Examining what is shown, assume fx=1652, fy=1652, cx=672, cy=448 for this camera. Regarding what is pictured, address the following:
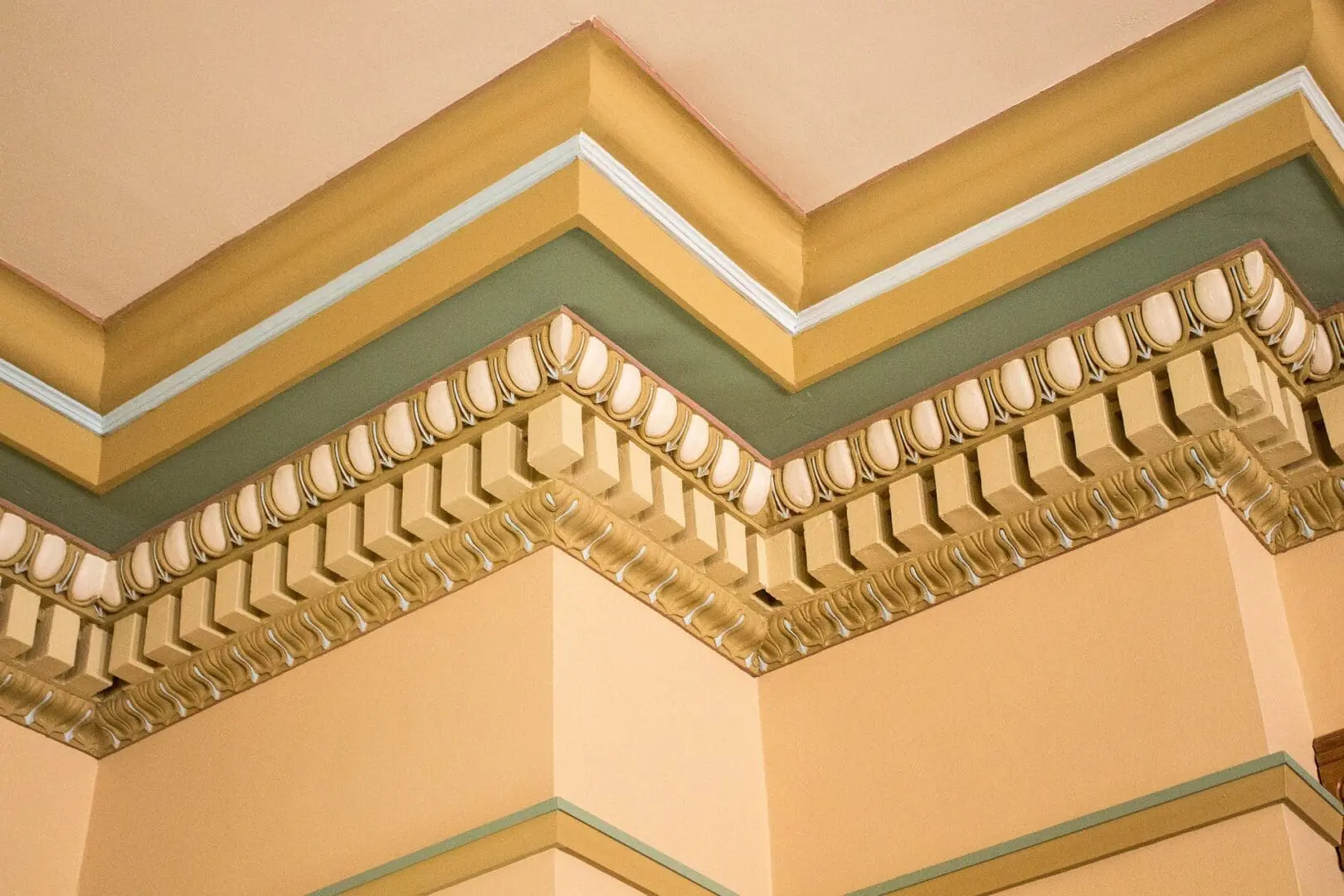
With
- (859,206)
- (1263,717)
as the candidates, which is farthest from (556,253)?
(1263,717)

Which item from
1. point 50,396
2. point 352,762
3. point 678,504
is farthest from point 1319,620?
point 50,396

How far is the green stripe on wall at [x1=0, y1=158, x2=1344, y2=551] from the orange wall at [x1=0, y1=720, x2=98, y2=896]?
1.28 feet

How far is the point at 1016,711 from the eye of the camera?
2.45 m

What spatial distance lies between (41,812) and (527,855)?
1.08 meters

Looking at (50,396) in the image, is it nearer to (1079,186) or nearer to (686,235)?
(686,235)

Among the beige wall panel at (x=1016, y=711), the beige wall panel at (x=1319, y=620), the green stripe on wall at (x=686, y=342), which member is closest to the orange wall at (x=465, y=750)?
the beige wall panel at (x=1016, y=711)

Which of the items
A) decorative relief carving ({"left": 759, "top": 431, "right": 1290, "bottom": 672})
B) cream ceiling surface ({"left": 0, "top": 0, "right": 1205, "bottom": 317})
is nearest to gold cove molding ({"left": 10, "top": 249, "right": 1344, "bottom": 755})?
decorative relief carving ({"left": 759, "top": 431, "right": 1290, "bottom": 672})

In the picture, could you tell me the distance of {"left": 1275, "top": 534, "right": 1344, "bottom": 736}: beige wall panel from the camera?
239 centimetres

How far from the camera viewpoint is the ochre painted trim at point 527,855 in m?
2.19

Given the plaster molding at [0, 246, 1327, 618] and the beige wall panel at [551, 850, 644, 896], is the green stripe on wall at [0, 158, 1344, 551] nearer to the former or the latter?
the plaster molding at [0, 246, 1327, 618]

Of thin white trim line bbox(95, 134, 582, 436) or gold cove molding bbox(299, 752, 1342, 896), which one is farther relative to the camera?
thin white trim line bbox(95, 134, 582, 436)

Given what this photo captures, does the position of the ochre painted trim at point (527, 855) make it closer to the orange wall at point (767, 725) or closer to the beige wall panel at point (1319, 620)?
the orange wall at point (767, 725)

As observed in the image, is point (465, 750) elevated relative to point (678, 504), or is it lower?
lower

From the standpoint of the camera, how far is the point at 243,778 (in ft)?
8.71
